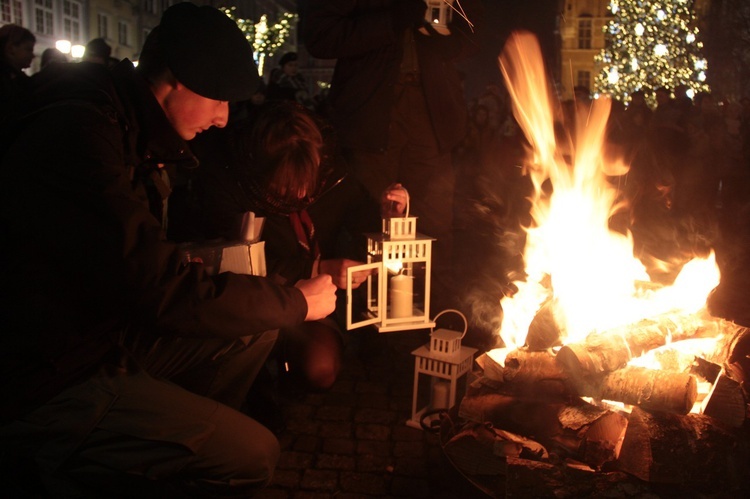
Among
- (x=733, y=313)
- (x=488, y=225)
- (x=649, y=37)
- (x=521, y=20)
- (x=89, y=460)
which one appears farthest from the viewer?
(x=649, y=37)

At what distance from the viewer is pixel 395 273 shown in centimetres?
361

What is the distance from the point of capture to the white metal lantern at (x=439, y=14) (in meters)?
4.65

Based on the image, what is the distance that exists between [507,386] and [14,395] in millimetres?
2122

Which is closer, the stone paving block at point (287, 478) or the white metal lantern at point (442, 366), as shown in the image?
the stone paving block at point (287, 478)

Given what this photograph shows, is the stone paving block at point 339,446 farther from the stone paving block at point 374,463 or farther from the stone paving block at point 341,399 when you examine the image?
the stone paving block at point 341,399

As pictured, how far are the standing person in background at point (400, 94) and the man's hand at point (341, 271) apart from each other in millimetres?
895

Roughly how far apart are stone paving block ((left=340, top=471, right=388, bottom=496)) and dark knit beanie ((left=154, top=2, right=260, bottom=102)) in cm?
195

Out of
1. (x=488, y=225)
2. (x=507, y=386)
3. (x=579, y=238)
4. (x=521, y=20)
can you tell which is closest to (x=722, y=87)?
(x=488, y=225)

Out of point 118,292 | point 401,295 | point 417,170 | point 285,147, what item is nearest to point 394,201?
point 401,295

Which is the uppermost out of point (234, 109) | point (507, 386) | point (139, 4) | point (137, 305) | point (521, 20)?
point (139, 4)

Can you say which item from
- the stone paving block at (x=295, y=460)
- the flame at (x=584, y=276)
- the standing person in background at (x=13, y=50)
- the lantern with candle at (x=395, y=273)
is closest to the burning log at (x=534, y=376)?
the flame at (x=584, y=276)

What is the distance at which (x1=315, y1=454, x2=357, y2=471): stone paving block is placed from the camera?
3.40m

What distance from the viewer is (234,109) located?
8680 mm

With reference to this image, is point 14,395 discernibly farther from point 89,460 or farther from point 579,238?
point 579,238
